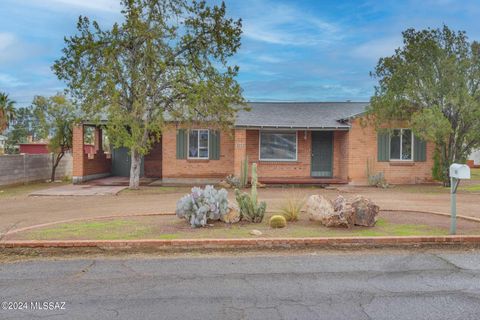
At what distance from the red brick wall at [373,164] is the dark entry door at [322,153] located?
5.24 feet

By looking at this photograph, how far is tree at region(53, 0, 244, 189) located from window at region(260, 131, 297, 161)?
347 cm

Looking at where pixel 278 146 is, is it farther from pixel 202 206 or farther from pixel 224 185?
pixel 202 206

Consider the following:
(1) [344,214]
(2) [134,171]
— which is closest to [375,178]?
(2) [134,171]

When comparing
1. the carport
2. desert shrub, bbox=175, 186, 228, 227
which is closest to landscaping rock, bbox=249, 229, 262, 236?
desert shrub, bbox=175, 186, 228, 227

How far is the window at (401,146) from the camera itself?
1853 cm

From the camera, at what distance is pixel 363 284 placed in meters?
4.98

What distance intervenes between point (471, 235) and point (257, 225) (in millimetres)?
3831

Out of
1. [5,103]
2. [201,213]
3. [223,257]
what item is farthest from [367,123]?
[5,103]

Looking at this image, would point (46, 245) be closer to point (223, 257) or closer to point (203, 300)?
point (223, 257)

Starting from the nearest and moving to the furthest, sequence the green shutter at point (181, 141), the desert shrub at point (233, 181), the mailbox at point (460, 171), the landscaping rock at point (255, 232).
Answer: the mailbox at point (460, 171) < the landscaping rock at point (255, 232) < the desert shrub at point (233, 181) < the green shutter at point (181, 141)

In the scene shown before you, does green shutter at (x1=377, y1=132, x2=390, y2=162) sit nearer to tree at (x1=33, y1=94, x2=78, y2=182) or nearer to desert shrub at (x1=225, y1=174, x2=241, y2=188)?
desert shrub at (x1=225, y1=174, x2=241, y2=188)

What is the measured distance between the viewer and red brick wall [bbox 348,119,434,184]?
1825 centimetres

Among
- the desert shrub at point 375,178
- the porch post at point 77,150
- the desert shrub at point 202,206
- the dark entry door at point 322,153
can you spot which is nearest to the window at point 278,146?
the dark entry door at point 322,153

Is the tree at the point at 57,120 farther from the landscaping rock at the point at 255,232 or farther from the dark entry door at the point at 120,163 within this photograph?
the landscaping rock at the point at 255,232
